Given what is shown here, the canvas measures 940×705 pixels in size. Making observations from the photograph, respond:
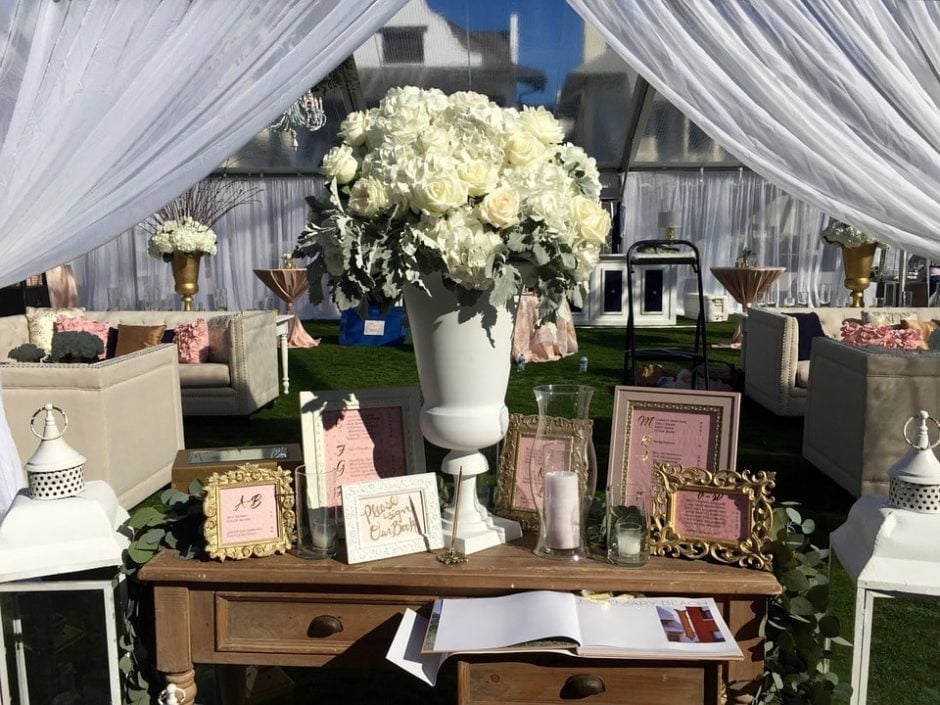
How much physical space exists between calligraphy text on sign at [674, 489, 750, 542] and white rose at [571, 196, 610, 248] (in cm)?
43

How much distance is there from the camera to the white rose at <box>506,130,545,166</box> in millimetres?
1166

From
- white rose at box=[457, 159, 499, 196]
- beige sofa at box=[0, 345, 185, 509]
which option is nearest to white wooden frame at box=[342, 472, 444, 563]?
white rose at box=[457, 159, 499, 196]

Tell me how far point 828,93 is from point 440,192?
115 cm

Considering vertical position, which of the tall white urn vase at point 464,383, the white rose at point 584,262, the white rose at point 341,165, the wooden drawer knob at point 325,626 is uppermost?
the white rose at point 341,165

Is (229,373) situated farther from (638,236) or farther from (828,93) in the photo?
(638,236)

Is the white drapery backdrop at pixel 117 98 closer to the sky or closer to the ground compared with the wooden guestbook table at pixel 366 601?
closer to the sky

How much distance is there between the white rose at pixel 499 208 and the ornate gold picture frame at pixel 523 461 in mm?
334

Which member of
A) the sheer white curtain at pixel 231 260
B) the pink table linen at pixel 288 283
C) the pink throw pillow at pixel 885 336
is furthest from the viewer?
the sheer white curtain at pixel 231 260

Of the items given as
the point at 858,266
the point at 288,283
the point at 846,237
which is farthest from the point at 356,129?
the point at 288,283

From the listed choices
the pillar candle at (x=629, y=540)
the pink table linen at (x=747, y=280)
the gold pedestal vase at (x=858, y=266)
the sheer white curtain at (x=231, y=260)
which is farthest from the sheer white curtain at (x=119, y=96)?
the sheer white curtain at (x=231, y=260)

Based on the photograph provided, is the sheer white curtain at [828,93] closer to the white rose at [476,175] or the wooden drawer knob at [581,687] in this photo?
the white rose at [476,175]

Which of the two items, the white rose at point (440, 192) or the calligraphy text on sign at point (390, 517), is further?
the calligraphy text on sign at point (390, 517)

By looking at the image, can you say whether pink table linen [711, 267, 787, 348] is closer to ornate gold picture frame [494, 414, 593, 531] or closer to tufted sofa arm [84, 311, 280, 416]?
tufted sofa arm [84, 311, 280, 416]

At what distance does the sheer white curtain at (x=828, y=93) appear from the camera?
1.74 meters
